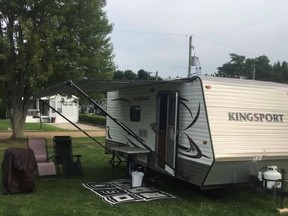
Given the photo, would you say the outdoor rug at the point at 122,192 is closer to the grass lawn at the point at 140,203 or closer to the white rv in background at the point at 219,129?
the grass lawn at the point at 140,203

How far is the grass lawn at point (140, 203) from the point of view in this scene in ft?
24.6

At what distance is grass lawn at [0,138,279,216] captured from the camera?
7512 mm

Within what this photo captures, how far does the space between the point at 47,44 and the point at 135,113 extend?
28.3ft

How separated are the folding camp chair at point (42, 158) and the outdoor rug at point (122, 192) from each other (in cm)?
113

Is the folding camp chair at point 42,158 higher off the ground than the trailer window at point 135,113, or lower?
lower

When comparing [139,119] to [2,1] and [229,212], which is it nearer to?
[229,212]

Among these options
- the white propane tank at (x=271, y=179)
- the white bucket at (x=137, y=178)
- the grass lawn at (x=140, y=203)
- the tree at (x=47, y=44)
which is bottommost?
the grass lawn at (x=140, y=203)

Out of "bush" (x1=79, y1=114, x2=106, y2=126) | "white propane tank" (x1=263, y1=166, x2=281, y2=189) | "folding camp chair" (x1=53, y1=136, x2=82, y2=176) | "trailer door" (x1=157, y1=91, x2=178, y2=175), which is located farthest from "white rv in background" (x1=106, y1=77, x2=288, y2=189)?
"bush" (x1=79, y1=114, x2=106, y2=126)

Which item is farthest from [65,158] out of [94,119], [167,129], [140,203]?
[94,119]

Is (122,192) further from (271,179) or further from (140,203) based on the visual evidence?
(271,179)

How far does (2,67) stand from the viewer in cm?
1930

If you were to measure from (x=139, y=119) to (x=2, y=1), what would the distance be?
1153 centimetres

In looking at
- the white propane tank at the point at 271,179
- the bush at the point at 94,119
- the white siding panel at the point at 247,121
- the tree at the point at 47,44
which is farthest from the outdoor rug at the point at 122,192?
the bush at the point at 94,119

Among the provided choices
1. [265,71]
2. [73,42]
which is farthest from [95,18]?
[265,71]
